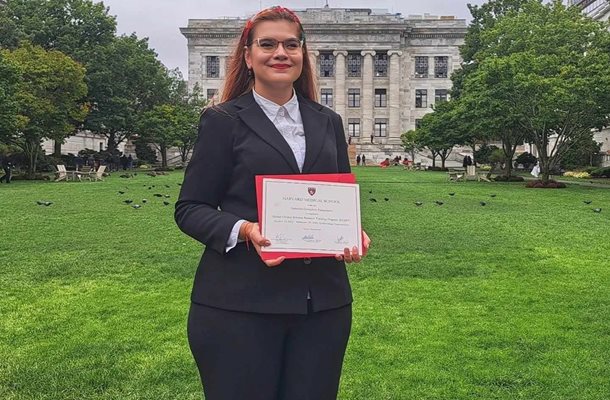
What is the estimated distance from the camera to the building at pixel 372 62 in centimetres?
8312

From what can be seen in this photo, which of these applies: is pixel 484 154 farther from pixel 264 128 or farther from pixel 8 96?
pixel 264 128

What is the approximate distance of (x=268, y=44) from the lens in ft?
8.80

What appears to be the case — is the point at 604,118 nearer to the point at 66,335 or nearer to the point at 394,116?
the point at 66,335

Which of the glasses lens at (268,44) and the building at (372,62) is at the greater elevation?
the building at (372,62)

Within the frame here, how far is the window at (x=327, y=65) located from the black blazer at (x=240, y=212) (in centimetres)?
8355

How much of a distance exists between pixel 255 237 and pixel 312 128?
2.01 feet

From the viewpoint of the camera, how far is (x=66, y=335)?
628 cm

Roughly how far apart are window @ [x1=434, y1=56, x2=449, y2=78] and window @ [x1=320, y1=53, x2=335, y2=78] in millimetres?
13499

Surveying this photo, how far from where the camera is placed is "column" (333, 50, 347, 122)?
8369 cm

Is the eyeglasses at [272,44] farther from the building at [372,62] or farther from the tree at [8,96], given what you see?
the building at [372,62]

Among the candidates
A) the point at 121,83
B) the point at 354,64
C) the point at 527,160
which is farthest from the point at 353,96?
the point at 121,83

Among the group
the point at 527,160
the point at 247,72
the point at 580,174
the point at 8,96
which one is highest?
the point at 8,96

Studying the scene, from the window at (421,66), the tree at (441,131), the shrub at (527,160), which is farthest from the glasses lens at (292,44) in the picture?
the window at (421,66)

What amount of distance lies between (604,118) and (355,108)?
57404 millimetres
